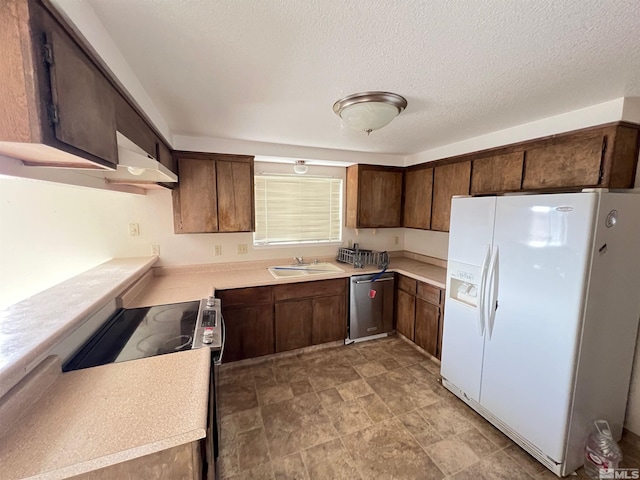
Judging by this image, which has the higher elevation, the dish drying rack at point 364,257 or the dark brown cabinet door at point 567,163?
the dark brown cabinet door at point 567,163

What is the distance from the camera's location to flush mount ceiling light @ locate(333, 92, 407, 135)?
1564 millimetres

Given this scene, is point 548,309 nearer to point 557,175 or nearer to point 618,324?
point 618,324

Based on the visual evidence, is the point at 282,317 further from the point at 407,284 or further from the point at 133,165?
the point at 133,165

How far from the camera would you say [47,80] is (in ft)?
2.37

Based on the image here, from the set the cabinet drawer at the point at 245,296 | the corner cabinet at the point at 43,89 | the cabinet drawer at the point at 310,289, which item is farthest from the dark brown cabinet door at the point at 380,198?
the corner cabinet at the point at 43,89

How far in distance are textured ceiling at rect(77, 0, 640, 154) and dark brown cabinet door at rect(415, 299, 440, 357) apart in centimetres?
181

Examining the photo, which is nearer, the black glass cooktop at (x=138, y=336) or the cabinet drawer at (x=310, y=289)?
the black glass cooktop at (x=138, y=336)

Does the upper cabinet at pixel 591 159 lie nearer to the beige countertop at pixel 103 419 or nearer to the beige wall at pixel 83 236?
the beige wall at pixel 83 236

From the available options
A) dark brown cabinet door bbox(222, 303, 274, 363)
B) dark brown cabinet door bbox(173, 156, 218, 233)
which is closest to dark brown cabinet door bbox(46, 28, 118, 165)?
dark brown cabinet door bbox(173, 156, 218, 233)

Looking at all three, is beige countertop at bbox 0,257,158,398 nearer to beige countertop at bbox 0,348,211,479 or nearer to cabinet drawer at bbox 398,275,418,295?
beige countertop at bbox 0,348,211,479

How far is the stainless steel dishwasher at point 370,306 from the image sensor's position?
300 cm

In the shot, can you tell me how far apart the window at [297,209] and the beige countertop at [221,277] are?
325 millimetres

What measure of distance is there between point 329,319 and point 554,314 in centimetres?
194

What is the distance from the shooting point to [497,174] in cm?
230
